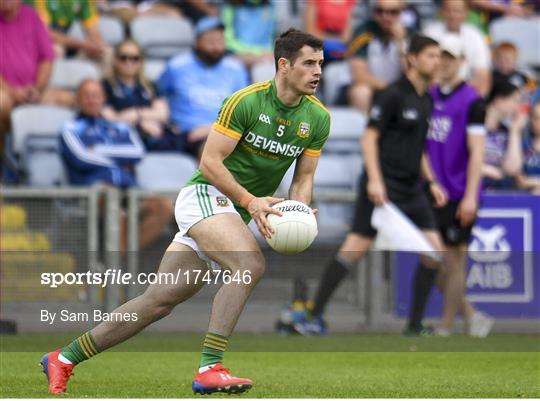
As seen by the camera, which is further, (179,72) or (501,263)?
(179,72)

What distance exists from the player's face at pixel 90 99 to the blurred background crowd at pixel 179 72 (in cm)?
1

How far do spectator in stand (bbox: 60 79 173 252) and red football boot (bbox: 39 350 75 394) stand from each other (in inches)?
192

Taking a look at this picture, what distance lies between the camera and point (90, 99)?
13547 mm

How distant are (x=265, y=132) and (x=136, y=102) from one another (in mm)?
6572

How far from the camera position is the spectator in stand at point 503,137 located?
48.4 feet

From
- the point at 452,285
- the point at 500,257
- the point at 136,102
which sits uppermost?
the point at 136,102

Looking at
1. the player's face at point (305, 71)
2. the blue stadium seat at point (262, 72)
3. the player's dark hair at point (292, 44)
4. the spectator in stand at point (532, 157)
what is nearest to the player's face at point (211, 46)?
the blue stadium seat at point (262, 72)

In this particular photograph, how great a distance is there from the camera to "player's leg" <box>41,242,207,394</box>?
7.98m

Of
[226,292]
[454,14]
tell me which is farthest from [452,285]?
[226,292]

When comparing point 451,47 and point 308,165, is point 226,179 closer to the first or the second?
point 308,165

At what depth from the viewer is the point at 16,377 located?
8.80 meters

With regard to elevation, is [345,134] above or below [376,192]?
above

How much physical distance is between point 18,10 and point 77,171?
7.04 ft

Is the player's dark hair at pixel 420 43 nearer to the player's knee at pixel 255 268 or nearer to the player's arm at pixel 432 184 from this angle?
the player's arm at pixel 432 184
